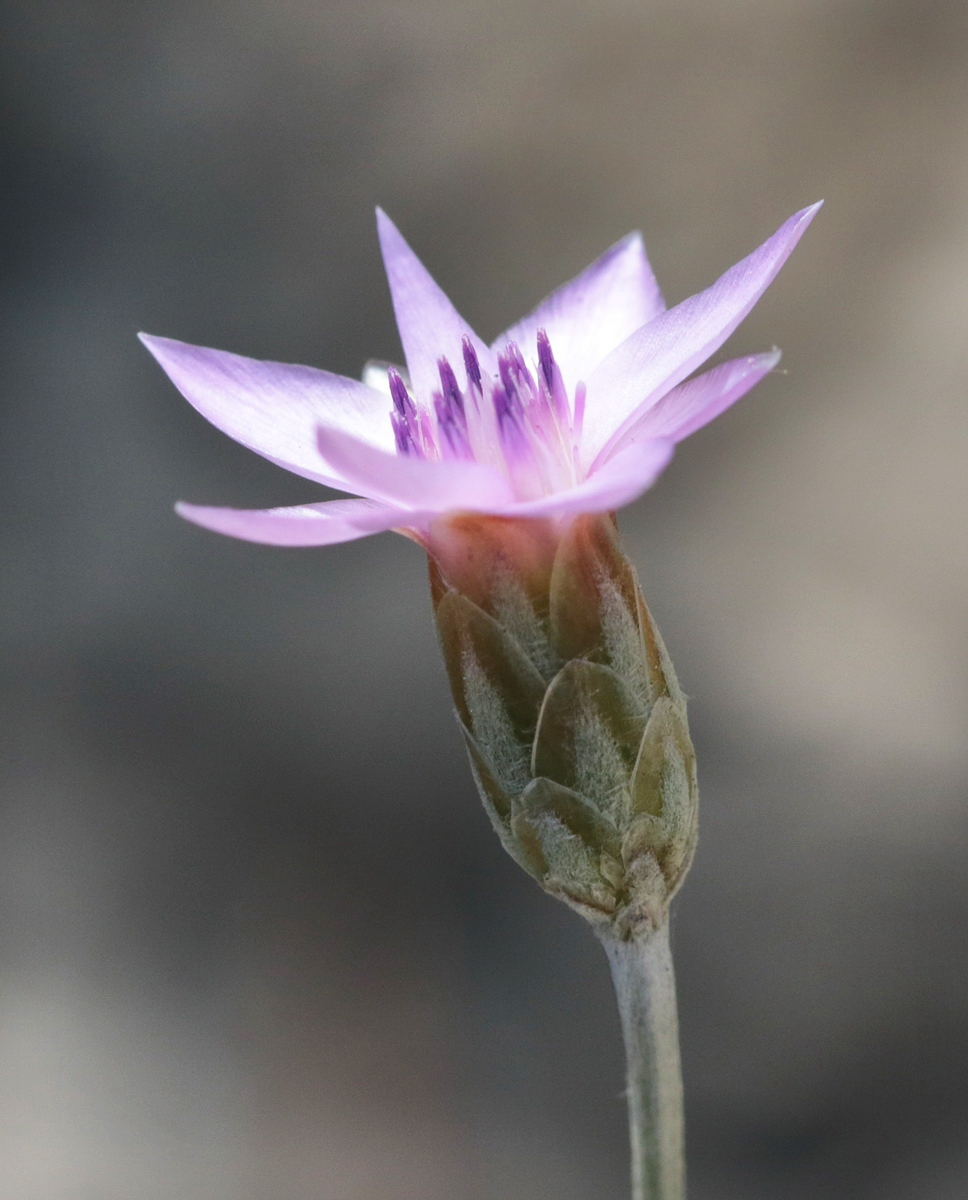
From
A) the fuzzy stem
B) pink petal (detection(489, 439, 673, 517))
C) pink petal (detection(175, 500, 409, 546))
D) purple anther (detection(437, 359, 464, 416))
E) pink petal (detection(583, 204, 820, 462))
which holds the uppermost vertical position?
purple anther (detection(437, 359, 464, 416))

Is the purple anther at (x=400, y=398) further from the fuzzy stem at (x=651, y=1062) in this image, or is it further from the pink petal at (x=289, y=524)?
the fuzzy stem at (x=651, y=1062)

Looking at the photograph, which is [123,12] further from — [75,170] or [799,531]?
[799,531]

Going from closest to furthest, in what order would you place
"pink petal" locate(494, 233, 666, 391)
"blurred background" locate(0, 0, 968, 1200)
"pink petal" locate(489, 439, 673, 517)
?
"pink petal" locate(489, 439, 673, 517)
"pink petal" locate(494, 233, 666, 391)
"blurred background" locate(0, 0, 968, 1200)

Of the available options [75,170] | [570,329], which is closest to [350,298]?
[75,170]

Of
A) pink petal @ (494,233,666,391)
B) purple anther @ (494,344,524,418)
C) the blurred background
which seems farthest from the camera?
the blurred background

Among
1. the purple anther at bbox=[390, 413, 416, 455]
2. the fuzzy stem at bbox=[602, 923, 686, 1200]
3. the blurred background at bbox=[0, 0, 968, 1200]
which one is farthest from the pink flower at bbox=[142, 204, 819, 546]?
the blurred background at bbox=[0, 0, 968, 1200]

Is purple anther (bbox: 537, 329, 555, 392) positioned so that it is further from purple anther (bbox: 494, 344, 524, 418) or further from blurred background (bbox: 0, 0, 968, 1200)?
blurred background (bbox: 0, 0, 968, 1200)

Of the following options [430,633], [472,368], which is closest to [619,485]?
[472,368]

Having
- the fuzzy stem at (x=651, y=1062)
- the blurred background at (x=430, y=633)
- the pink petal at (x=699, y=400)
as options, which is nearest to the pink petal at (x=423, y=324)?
the pink petal at (x=699, y=400)
